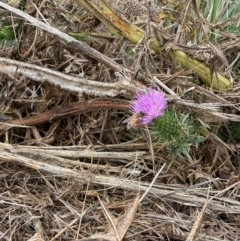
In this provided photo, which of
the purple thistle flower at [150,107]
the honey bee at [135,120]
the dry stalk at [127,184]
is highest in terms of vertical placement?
the purple thistle flower at [150,107]

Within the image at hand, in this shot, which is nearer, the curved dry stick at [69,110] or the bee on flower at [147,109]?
the bee on flower at [147,109]

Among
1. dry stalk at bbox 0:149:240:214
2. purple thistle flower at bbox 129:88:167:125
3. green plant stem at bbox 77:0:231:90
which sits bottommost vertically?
dry stalk at bbox 0:149:240:214

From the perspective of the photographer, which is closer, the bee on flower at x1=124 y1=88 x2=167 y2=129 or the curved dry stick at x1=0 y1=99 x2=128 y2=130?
the bee on flower at x1=124 y1=88 x2=167 y2=129

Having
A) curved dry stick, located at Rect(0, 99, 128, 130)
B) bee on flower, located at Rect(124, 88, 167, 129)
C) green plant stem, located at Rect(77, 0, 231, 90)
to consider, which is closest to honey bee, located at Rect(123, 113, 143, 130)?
bee on flower, located at Rect(124, 88, 167, 129)

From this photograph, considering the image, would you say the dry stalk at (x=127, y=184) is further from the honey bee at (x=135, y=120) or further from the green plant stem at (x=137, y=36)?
the green plant stem at (x=137, y=36)

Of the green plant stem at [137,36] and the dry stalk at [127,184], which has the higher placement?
the green plant stem at [137,36]

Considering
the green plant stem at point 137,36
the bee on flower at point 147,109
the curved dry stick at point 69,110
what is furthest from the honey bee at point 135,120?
the green plant stem at point 137,36

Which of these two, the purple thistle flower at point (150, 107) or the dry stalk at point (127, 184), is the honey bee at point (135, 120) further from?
the dry stalk at point (127, 184)

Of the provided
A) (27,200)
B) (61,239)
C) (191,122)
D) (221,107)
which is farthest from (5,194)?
(221,107)

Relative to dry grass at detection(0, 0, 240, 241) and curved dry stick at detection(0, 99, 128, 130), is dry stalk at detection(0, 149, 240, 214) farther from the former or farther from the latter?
curved dry stick at detection(0, 99, 128, 130)
